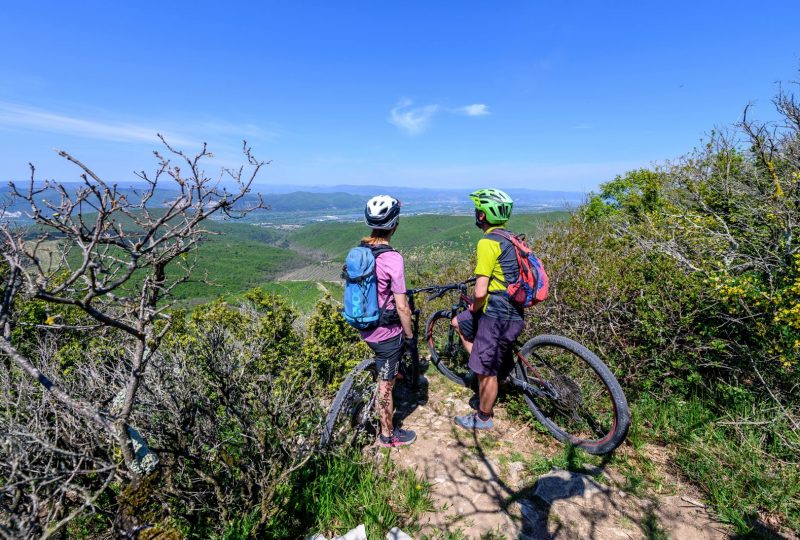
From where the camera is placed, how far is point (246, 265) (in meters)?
110

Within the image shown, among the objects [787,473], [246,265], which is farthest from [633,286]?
[246,265]

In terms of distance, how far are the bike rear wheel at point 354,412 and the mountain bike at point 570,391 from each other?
61.4 inches

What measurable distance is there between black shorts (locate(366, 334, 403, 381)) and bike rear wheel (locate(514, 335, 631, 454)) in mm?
1477

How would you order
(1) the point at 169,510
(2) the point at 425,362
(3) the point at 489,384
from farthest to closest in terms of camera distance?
(2) the point at 425,362 → (3) the point at 489,384 → (1) the point at 169,510

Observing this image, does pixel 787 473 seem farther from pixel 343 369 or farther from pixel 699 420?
pixel 343 369

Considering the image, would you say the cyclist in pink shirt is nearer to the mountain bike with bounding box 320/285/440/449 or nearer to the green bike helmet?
the mountain bike with bounding box 320/285/440/449

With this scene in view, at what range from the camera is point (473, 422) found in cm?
423

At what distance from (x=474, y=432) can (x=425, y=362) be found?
2029 millimetres

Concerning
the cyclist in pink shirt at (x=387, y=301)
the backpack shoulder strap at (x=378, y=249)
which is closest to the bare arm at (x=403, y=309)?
the cyclist in pink shirt at (x=387, y=301)

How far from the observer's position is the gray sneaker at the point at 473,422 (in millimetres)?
4180

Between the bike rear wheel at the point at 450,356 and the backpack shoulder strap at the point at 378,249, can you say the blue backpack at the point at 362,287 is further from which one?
the bike rear wheel at the point at 450,356

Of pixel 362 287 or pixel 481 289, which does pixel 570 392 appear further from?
pixel 362 287

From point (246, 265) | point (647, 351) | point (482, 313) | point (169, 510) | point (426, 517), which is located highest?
point (482, 313)

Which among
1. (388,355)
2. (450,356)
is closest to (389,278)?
(388,355)
